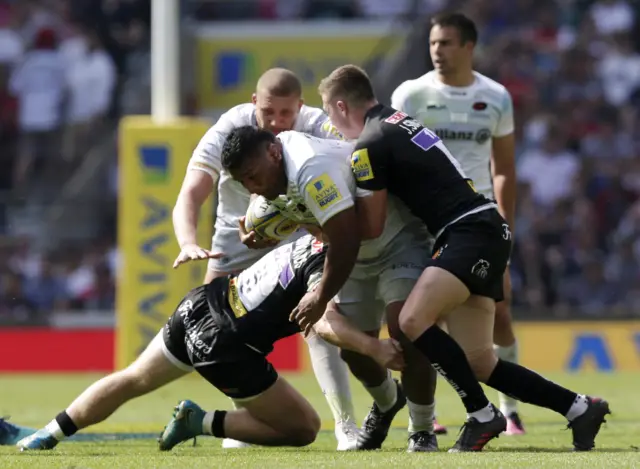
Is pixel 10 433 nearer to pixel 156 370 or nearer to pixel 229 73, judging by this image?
pixel 156 370

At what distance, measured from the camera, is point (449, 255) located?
6.56 m

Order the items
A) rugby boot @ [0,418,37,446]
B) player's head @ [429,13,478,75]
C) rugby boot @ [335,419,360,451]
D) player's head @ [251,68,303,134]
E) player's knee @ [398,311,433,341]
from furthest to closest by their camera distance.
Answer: player's head @ [429,13,478,75], rugby boot @ [0,418,37,446], player's head @ [251,68,303,134], rugby boot @ [335,419,360,451], player's knee @ [398,311,433,341]

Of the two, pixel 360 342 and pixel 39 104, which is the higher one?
pixel 360 342

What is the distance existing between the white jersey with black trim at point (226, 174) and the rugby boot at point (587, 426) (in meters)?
2.01

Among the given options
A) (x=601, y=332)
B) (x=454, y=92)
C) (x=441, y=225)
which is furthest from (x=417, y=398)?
(x=601, y=332)

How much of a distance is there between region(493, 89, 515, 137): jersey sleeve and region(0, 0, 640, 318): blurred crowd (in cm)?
710

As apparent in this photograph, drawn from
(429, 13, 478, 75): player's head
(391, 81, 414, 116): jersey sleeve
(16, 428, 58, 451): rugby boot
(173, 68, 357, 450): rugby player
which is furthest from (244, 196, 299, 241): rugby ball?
(429, 13, 478, 75): player's head

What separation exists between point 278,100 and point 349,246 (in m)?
1.40

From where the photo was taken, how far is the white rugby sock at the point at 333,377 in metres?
7.36

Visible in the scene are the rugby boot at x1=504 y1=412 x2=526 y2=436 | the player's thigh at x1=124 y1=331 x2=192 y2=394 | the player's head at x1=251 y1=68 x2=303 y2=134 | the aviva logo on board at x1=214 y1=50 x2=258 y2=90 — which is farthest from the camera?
the aviva logo on board at x1=214 y1=50 x2=258 y2=90

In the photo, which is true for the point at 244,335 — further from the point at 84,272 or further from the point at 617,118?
the point at 617,118

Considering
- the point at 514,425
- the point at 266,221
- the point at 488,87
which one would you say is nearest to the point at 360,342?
the point at 266,221

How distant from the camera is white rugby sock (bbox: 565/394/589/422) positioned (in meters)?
6.74

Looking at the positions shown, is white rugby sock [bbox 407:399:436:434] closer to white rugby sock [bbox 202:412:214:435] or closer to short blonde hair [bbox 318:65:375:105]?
white rugby sock [bbox 202:412:214:435]
